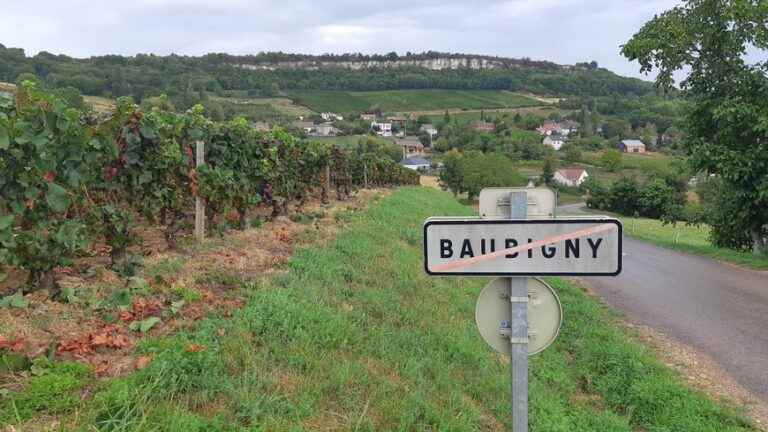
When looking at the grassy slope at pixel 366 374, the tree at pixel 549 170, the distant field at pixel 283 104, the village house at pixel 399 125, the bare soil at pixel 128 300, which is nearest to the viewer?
the grassy slope at pixel 366 374

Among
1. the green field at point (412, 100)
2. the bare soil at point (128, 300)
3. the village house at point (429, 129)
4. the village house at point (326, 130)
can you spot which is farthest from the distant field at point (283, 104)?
the bare soil at point (128, 300)

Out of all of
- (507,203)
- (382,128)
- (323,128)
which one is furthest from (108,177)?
(382,128)

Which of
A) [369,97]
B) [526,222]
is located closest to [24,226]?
[526,222]

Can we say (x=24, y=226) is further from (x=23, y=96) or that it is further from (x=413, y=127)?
(x=413, y=127)

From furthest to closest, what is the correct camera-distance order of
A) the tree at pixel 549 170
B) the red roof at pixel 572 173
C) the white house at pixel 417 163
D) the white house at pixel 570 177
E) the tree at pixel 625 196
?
the white house at pixel 417 163, the red roof at pixel 572 173, the white house at pixel 570 177, the tree at pixel 549 170, the tree at pixel 625 196

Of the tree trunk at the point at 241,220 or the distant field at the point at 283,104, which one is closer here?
the tree trunk at the point at 241,220

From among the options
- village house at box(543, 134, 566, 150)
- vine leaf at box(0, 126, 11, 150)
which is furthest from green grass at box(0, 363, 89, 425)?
village house at box(543, 134, 566, 150)

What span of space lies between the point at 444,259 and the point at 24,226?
4.10 metres

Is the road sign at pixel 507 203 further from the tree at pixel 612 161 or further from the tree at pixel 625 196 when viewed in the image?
the tree at pixel 612 161

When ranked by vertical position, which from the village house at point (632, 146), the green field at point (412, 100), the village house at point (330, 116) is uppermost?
the green field at point (412, 100)

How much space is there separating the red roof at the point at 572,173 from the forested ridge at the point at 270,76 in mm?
17431

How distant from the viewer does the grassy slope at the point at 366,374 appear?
3.36m

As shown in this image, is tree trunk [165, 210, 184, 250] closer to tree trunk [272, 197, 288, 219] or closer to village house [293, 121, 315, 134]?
tree trunk [272, 197, 288, 219]

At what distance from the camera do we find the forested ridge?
4012 cm
